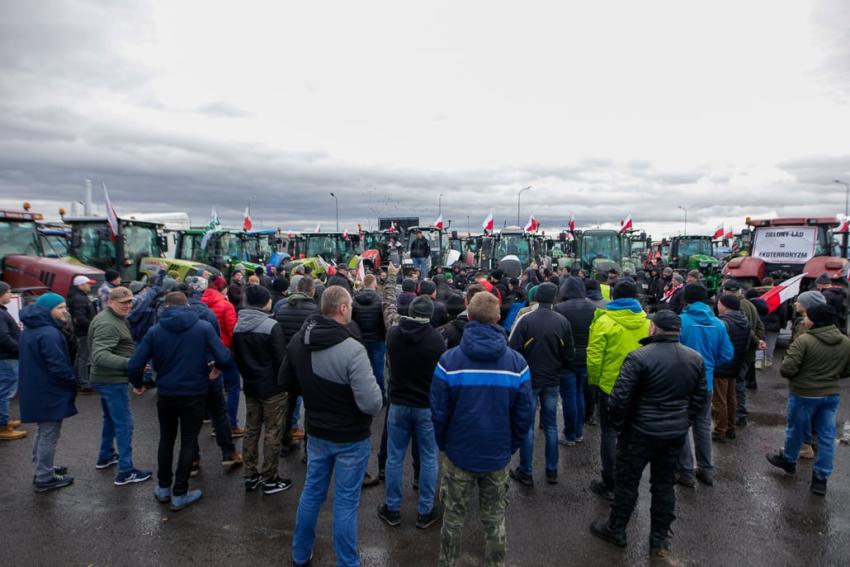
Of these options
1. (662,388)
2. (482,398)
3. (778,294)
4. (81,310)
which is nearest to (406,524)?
(482,398)

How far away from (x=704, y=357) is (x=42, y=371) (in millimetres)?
A: 6301

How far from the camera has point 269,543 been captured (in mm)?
3623

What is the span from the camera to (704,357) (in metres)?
4.57

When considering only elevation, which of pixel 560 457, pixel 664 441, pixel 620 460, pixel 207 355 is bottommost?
pixel 560 457

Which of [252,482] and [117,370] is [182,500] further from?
[117,370]

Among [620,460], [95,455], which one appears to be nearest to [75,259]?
[95,455]

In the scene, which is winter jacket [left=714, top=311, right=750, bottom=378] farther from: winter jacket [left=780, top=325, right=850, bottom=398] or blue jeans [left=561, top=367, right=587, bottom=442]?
blue jeans [left=561, top=367, right=587, bottom=442]

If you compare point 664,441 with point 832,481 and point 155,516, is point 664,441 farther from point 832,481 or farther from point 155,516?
point 155,516

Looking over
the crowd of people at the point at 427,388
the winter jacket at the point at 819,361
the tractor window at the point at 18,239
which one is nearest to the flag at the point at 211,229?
the tractor window at the point at 18,239

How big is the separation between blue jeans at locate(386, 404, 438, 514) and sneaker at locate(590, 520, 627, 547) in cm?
132

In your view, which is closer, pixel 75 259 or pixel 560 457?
pixel 560 457

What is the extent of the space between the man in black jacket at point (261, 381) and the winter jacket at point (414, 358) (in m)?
1.25

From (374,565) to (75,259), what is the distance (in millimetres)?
11855

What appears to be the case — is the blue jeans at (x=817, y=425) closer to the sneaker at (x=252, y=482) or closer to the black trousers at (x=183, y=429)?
the sneaker at (x=252, y=482)
